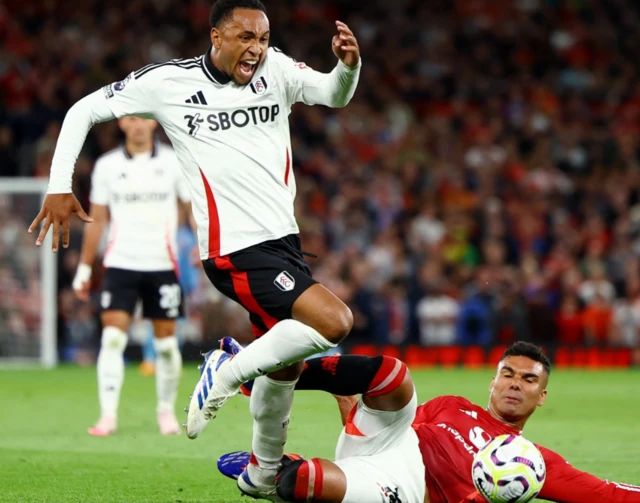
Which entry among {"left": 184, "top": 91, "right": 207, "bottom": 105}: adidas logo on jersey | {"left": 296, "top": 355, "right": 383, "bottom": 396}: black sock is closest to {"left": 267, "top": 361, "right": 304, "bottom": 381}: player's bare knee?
{"left": 296, "top": 355, "right": 383, "bottom": 396}: black sock

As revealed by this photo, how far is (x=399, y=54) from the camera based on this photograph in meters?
21.5

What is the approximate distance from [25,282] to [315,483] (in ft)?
37.7

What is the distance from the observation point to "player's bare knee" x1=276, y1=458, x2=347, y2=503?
18.1ft

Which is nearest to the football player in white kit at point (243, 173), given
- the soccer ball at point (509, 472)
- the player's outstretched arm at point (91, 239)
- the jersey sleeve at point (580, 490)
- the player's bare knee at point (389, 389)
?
the player's bare knee at point (389, 389)

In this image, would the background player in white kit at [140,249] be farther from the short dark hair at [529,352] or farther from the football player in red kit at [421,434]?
the short dark hair at [529,352]

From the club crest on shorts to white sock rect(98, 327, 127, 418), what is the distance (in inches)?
149

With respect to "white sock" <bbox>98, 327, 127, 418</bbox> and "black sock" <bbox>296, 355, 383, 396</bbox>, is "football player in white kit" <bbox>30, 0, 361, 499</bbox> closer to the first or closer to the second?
"black sock" <bbox>296, 355, 383, 396</bbox>

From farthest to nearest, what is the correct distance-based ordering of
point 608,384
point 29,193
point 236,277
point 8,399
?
point 29,193 < point 608,384 < point 8,399 < point 236,277

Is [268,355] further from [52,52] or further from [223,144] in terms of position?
[52,52]


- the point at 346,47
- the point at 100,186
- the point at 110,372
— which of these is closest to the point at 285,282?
the point at 346,47

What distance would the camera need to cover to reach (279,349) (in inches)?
227

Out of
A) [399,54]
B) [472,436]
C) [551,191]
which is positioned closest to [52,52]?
[399,54]

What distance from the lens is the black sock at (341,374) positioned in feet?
19.5

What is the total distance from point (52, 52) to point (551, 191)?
8493 millimetres
